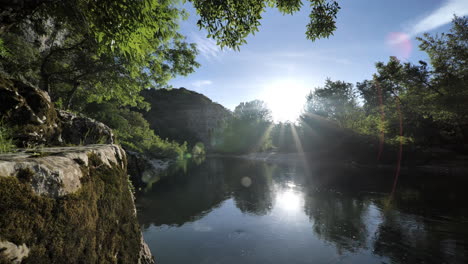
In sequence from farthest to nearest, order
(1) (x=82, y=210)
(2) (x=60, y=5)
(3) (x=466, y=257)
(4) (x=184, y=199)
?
(4) (x=184, y=199) → (3) (x=466, y=257) → (2) (x=60, y=5) → (1) (x=82, y=210)

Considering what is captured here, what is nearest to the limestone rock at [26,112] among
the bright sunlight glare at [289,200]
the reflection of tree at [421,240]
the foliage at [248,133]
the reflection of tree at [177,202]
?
the reflection of tree at [177,202]

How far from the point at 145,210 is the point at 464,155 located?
4122 cm

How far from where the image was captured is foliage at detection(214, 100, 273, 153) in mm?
66125

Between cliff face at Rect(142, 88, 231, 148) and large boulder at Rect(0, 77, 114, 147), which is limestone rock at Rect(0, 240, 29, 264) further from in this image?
cliff face at Rect(142, 88, 231, 148)

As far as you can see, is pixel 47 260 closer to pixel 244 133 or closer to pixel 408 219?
pixel 408 219

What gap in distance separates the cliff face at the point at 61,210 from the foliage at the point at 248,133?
63.2m

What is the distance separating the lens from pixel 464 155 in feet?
97.7

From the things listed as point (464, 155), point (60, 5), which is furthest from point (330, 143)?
point (60, 5)

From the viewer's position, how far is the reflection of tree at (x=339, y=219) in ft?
29.0

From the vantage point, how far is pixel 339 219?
11.3 m

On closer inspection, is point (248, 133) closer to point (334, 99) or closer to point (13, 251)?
point (334, 99)

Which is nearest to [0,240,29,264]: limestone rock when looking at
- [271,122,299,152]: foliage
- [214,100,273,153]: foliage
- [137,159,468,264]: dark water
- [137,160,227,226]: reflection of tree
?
[137,159,468,264]: dark water

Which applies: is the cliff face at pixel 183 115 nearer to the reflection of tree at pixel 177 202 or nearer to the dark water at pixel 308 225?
the reflection of tree at pixel 177 202

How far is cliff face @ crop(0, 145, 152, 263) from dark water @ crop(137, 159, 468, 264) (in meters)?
5.36
